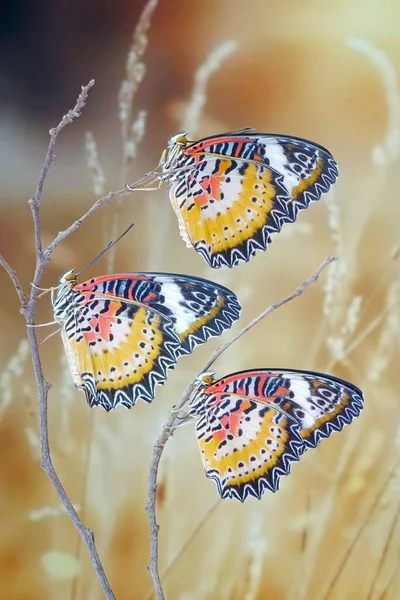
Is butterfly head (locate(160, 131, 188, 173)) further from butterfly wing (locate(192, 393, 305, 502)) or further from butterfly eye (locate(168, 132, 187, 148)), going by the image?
butterfly wing (locate(192, 393, 305, 502))

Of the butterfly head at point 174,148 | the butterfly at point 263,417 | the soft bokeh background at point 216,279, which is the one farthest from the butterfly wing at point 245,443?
the butterfly head at point 174,148

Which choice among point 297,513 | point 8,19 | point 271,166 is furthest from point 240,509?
point 8,19

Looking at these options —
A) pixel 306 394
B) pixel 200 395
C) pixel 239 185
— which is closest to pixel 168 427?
pixel 200 395

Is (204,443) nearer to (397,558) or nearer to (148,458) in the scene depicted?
(148,458)

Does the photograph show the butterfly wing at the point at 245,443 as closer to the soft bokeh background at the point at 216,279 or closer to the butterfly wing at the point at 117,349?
the butterfly wing at the point at 117,349

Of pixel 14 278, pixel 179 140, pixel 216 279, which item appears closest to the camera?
pixel 14 278

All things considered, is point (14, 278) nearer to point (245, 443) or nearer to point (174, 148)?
point (174, 148)

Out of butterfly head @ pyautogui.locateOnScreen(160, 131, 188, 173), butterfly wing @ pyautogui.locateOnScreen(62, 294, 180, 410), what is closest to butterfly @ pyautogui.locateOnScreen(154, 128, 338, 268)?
butterfly head @ pyautogui.locateOnScreen(160, 131, 188, 173)
